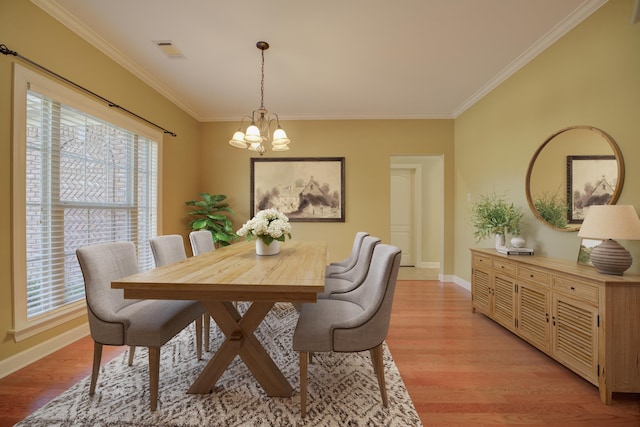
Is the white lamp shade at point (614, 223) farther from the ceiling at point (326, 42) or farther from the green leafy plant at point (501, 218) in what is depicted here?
the ceiling at point (326, 42)

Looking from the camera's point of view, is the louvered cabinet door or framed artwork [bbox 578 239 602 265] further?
framed artwork [bbox 578 239 602 265]

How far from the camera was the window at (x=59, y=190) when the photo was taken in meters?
1.96

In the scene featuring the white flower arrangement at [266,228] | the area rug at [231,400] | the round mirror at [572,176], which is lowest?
the area rug at [231,400]

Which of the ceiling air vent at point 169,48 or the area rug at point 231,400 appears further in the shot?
the ceiling air vent at point 169,48

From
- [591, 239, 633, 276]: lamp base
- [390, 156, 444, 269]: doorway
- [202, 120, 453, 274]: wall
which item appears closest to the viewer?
[591, 239, 633, 276]: lamp base

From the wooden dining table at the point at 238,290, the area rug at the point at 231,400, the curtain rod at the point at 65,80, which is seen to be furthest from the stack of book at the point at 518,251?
the curtain rod at the point at 65,80

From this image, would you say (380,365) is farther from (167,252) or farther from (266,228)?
(167,252)

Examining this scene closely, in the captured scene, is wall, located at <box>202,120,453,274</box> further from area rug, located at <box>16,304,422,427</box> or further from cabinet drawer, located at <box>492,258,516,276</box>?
area rug, located at <box>16,304,422,427</box>

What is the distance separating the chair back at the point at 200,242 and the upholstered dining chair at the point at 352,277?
4.10ft

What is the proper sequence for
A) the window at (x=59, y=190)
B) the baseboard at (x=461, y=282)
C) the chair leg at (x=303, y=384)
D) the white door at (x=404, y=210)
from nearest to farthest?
the chair leg at (x=303, y=384)
the window at (x=59, y=190)
the baseboard at (x=461, y=282)
the white door at (x=404, y=210)

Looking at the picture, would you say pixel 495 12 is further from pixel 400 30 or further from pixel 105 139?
A: pixel 105 139

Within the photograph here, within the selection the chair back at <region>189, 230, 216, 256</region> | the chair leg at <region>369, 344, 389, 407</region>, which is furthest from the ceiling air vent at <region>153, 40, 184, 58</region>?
the chair leg at <region>369, 344, 389, 407</region>

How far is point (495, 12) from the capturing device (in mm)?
2201

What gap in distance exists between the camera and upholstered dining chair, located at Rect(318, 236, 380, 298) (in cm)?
209
